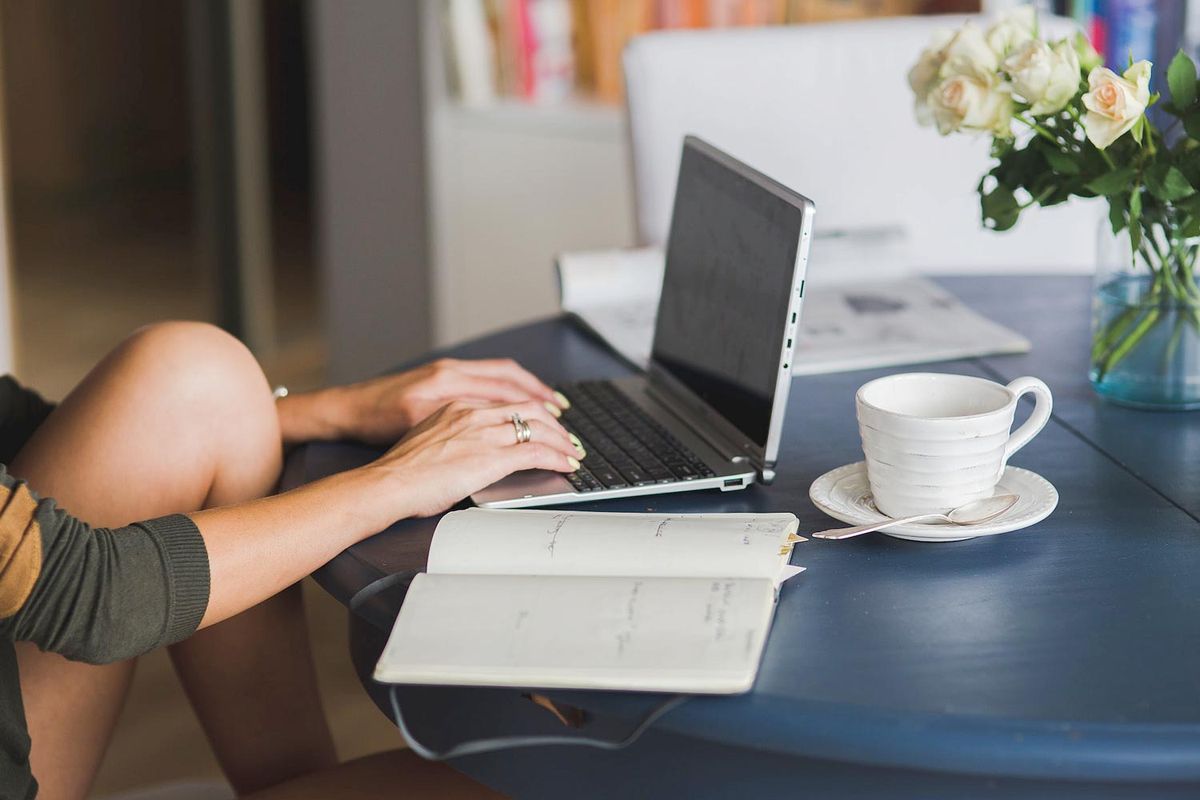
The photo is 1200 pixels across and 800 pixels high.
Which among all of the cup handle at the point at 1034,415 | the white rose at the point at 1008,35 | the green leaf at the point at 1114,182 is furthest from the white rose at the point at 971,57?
the cup handle at the point at 1034,415

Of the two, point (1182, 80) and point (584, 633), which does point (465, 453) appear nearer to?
point (584, 633)

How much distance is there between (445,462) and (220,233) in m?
2.68

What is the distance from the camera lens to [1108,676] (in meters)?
0.78

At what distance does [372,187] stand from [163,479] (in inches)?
76.0

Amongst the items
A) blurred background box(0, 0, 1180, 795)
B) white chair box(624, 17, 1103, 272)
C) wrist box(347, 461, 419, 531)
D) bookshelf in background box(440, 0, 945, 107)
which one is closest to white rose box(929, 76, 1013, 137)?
wrist box(347, 461, 419, 531)

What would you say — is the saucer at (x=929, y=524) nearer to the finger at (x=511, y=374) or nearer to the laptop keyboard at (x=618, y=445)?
the laptop keyboard at (x=618, y=445)

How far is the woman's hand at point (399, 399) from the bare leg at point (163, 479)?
0.12 feet

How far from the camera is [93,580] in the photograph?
0.90 metres

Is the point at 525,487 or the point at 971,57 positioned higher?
the point at 971,57

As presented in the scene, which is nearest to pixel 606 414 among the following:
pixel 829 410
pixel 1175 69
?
pixel 829 410

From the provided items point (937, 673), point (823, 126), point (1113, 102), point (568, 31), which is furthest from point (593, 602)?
point (568, 31)

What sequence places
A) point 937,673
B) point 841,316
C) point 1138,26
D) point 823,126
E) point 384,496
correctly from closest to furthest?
point 937,673 < point 384,496 < point 841,316 < point 823,126 < point 1138,26

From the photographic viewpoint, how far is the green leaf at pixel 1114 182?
1111 millimetres

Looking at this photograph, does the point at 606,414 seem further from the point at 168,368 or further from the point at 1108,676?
the point at 1108,676
